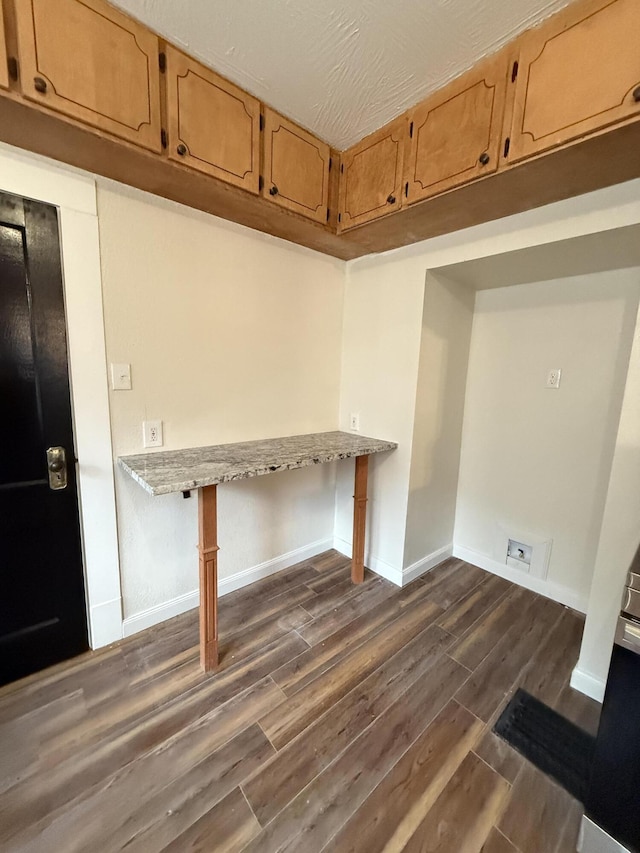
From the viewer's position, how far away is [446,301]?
2.21 metres

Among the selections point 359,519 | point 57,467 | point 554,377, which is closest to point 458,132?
point 554,377

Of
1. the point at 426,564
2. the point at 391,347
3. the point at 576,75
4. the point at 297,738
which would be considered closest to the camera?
the point at 576,75

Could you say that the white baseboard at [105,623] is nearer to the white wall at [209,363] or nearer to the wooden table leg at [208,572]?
the white wall at [209,363]

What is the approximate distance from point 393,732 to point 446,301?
2.19 meters

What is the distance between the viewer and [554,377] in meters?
2.13

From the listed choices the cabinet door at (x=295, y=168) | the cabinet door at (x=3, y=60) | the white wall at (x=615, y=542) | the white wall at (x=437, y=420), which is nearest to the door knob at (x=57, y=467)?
the cabinet door at (x=3, y=60)

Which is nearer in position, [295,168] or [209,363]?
[295,168]

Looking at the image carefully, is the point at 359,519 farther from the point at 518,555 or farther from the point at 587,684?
the point at 587,684

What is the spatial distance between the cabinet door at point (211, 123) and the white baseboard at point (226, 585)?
2.09m

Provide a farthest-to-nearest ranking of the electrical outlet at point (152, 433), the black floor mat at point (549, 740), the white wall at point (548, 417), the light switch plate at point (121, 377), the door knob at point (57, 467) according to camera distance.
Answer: the white wall at point (548, 417)
the electrical outlet at point (152, 433)
the light switch plate at point (121, 377)
the door knob at point (57, 467)
the black floor mat at point (549, 740)

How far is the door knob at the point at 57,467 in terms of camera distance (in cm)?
151

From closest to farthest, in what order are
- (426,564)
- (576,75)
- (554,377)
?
(576,75)
(554,377)
(426,564)

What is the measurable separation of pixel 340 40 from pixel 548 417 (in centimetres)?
207

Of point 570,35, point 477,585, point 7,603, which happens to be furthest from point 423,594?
point 570,35
